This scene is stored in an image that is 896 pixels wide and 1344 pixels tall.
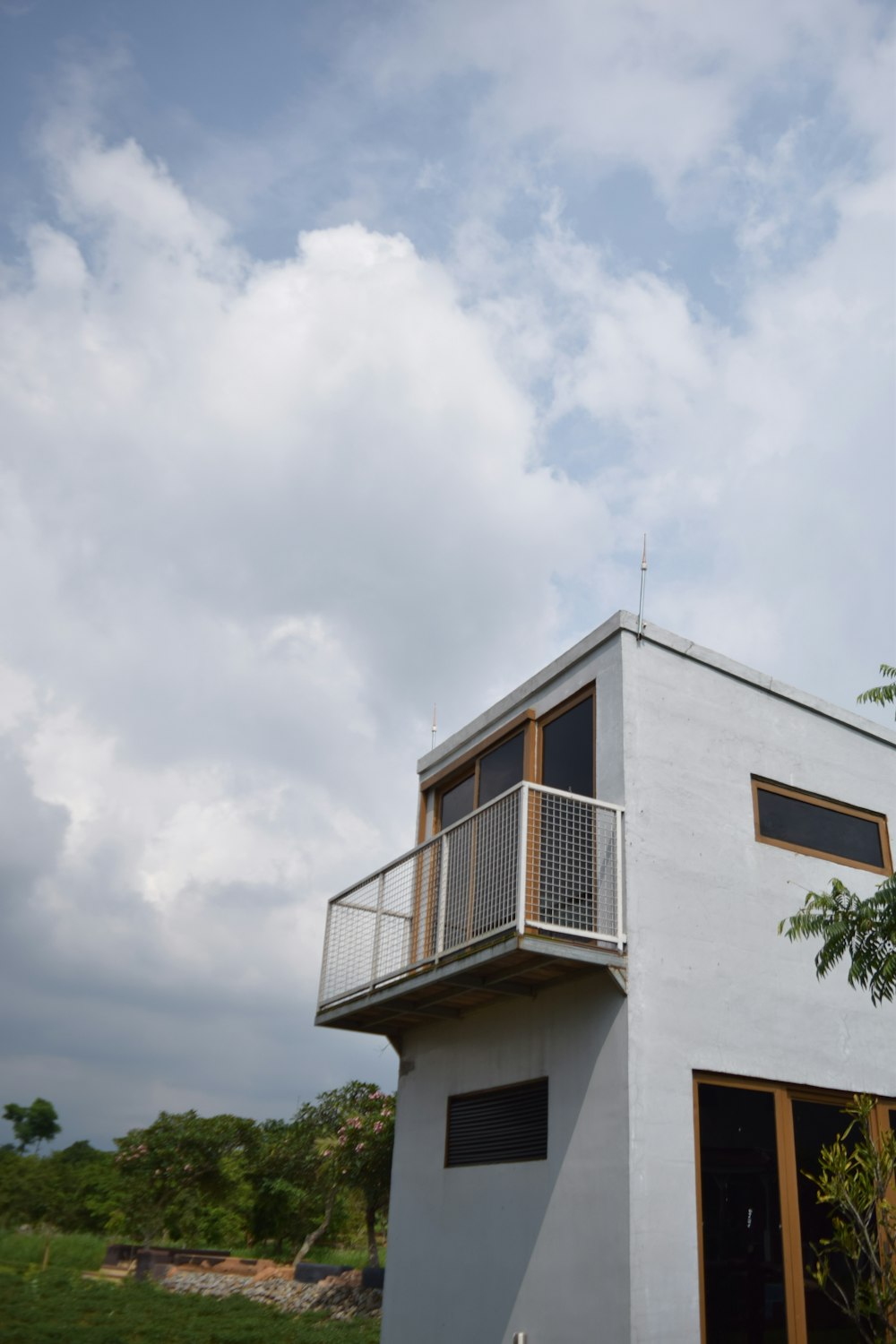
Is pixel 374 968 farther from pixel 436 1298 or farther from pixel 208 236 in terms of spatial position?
pixel 208 236

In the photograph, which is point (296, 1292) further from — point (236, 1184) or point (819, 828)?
point (819, 828)

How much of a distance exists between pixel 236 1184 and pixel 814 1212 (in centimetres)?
1903

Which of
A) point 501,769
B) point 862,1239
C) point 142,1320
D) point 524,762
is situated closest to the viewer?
point 862,1239

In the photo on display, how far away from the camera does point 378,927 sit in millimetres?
9695

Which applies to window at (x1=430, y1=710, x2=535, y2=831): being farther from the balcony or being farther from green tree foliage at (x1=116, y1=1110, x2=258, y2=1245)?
green tree foliage at (x1=116, y1=1110, x2=258, y2=1245)

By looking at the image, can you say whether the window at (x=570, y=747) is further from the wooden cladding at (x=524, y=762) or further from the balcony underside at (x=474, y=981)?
the balcony underside at (x=474, y=981)

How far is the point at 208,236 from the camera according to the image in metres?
11.0

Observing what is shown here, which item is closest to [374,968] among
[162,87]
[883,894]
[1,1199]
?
[883,894]

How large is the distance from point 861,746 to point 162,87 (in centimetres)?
987

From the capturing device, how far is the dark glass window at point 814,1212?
24.8ft

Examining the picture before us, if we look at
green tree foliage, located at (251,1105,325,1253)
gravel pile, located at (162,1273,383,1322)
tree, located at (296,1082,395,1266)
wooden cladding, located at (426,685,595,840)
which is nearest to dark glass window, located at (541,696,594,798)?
wooden cladding, located at (426,685,595,840)

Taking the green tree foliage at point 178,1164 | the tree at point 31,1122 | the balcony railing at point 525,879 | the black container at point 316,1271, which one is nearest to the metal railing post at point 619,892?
the balcony railing at point 525,879

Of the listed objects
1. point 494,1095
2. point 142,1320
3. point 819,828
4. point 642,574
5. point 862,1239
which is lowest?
point 142,1320

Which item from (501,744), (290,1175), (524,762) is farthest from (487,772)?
(290,1175)
